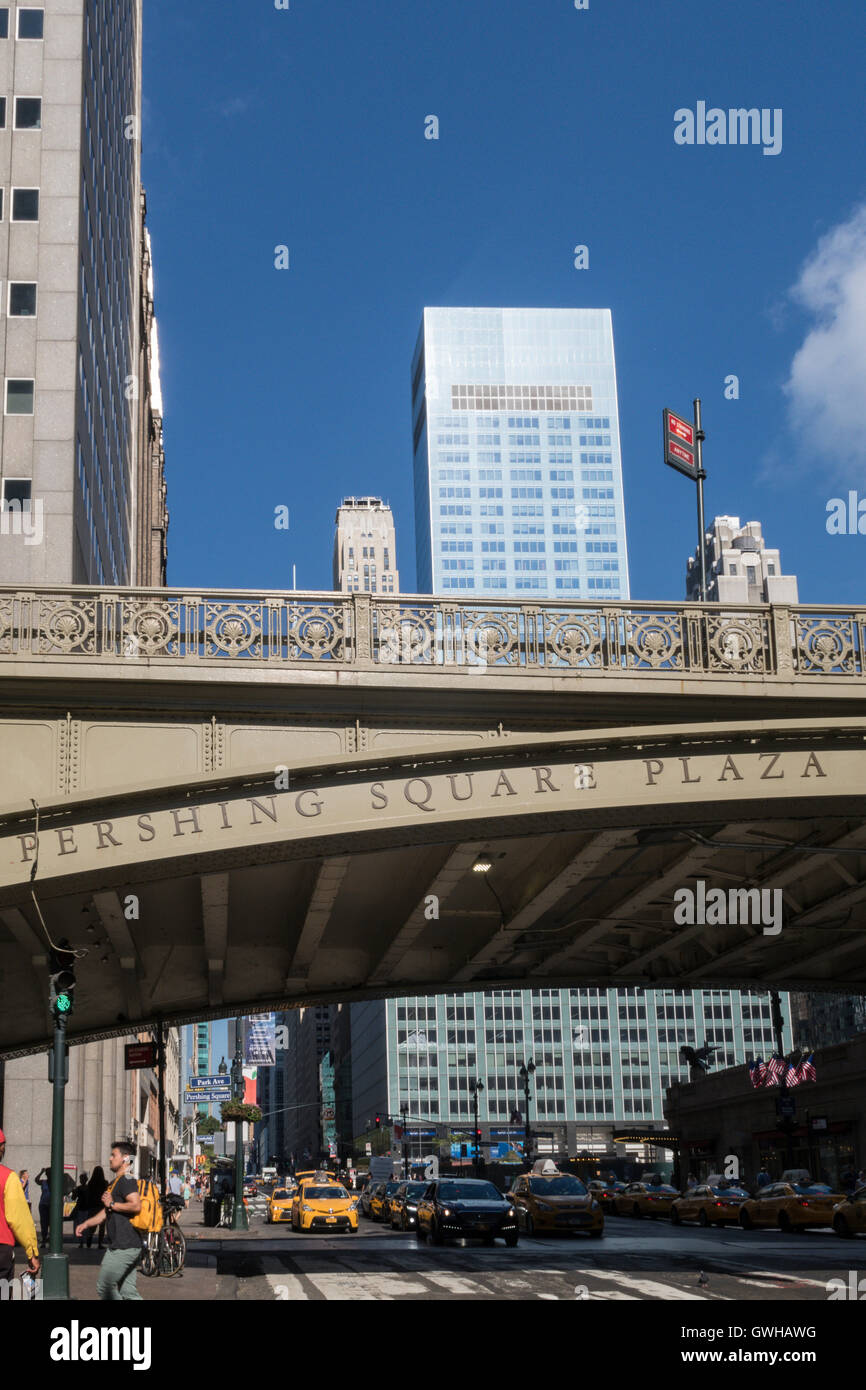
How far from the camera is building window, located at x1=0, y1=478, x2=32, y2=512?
42.2 m

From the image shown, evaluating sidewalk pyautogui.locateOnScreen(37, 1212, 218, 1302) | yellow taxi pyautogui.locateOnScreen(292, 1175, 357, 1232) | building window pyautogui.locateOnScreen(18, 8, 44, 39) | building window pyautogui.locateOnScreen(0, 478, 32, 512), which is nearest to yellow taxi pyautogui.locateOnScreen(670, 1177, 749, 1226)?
yellow taxi pyautogui.locateOnScreen(292, 1175, 357, 1232)

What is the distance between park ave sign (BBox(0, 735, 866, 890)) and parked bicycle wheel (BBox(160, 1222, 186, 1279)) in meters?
10.1

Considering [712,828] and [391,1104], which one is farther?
[391,1104]

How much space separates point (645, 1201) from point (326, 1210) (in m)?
12.8

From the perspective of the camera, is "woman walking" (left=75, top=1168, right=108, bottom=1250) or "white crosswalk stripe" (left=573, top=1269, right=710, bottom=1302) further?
"woman walking" (left=75, top=1168, right=108, bottom=1250)

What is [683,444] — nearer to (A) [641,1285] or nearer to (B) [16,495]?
(A) [641,1285]

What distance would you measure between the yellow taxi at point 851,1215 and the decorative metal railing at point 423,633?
60.0 feet

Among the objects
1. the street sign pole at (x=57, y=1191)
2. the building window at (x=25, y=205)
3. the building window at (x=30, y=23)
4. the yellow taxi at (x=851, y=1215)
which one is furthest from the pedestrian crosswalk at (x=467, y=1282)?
the building window at (x=30, y=23)

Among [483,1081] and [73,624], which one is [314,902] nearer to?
[73,624]

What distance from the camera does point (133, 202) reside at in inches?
3068

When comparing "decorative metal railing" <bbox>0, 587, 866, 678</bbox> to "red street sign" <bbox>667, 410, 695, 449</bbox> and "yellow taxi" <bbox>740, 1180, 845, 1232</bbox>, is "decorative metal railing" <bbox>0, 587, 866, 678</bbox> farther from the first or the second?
"yellow taxi" <bbox>740, 1180, 845, 1232</bbox>

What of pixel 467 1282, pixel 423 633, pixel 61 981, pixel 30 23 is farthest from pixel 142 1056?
pixel 30 23

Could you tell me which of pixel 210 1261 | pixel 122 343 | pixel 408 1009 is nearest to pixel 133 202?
pixel 122 343
